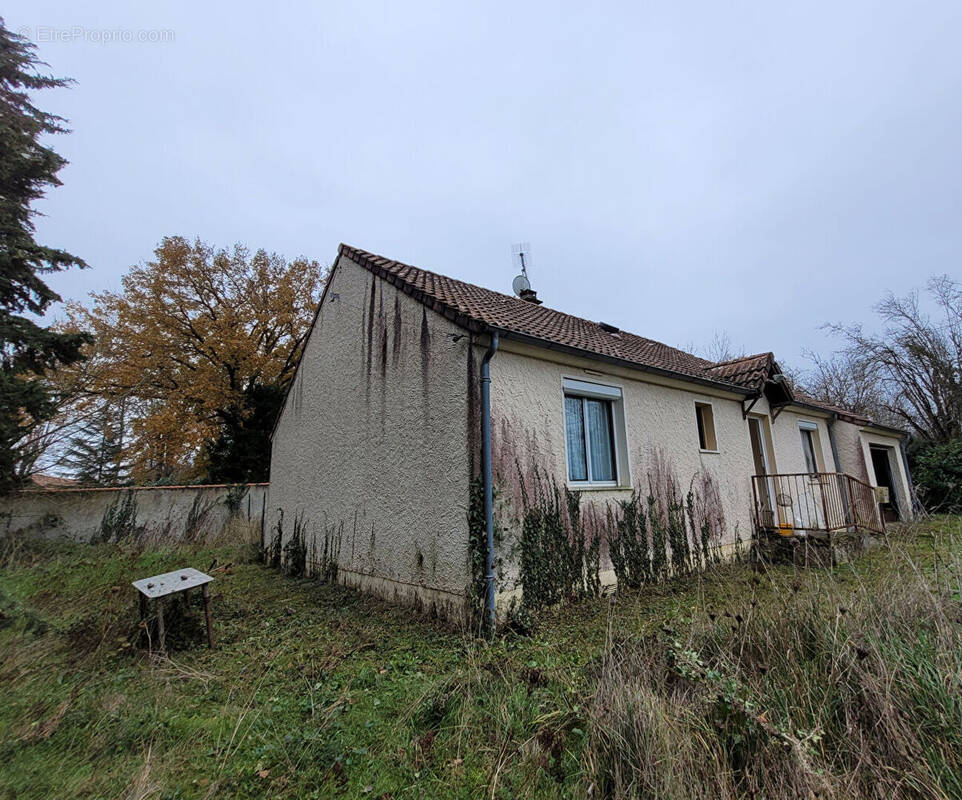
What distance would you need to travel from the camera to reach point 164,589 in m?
4.97

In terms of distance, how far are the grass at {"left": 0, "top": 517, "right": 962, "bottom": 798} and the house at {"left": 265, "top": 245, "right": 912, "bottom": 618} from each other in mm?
1797

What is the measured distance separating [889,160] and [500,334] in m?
13.1

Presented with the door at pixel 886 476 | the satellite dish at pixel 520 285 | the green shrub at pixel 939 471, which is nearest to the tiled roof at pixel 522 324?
the satellite dish at pixel 520 285

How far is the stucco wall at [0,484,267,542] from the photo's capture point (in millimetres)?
15070

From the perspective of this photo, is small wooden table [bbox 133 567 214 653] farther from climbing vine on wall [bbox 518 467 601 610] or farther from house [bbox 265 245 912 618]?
climbing vine on wall [bbox 518 467 601 610]

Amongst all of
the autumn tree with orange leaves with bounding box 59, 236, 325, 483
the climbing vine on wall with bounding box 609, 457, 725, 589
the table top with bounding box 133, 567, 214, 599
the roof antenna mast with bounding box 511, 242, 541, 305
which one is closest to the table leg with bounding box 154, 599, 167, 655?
the table top with bounding box 133, 567, 214, 599

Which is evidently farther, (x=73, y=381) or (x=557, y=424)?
(x=73, y=381)

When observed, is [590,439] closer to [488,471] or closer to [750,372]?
[488,471]

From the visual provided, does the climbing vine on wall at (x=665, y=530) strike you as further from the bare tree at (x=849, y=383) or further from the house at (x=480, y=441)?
the bare tree at (x=849, y=383)

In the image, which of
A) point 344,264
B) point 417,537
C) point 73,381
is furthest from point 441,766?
point 73,381

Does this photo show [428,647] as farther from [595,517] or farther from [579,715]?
[595,517]

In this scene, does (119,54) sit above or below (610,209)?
below

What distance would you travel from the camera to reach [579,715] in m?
2.97

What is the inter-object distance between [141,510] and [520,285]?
52.0ft
